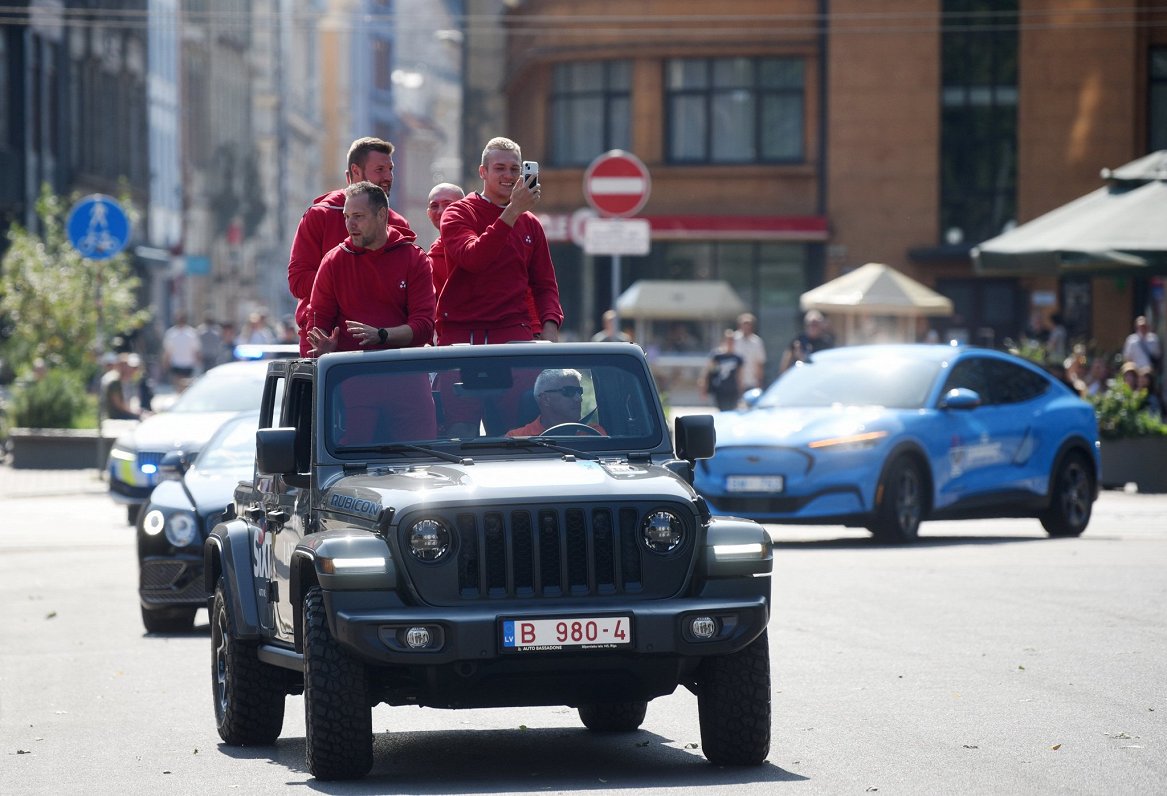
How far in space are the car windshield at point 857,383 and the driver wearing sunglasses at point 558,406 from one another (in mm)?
10328

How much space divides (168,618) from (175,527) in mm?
542

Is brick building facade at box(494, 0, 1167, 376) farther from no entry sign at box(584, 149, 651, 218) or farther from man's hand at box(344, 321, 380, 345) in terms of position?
man's hand at box(344, 321, 380, 345)

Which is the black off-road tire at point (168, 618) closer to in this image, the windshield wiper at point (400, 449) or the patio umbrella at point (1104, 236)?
the windshield wiper at point (400, 449)

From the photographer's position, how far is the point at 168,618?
1406cm

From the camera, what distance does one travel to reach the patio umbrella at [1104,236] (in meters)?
24.7

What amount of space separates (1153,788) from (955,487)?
11.1m

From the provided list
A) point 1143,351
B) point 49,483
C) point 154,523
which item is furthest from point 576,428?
point 1143,351

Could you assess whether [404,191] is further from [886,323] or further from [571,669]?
[571,669]

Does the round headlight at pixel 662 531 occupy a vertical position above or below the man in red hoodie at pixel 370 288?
below

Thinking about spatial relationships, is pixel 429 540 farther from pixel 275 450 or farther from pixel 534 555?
pixel 275 450

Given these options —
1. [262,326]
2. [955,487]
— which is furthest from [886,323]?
[955,487]

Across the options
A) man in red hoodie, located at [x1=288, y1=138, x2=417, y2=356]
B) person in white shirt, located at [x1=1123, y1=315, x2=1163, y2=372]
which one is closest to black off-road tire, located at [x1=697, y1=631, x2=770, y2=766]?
man in red hoodie, located at [x1=288, y1=138, x2=417, y2=356]

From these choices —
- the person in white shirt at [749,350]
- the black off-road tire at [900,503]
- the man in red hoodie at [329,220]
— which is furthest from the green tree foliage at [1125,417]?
the man in red hoodie at [329,220]

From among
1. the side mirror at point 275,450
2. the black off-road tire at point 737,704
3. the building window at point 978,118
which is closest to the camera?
the black off-road tire at point 737,704
